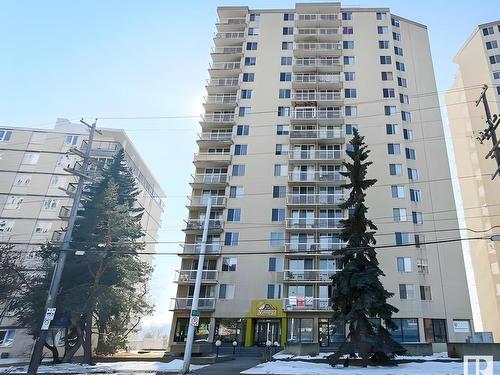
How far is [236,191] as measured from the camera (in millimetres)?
43062

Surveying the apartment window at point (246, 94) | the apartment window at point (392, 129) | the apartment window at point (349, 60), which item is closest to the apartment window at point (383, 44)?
the apartment window at point (349, 60)

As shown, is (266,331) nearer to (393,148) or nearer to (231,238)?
(231,238)

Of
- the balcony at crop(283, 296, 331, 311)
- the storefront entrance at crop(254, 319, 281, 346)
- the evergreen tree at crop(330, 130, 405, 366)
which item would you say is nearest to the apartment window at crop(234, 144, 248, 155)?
the balcony at crop(283, 296, 331, 311)

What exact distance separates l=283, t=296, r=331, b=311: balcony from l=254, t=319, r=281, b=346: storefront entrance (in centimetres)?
204

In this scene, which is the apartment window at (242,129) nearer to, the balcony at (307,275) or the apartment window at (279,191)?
the apartment window at (279,191)

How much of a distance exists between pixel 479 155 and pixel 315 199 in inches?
1417

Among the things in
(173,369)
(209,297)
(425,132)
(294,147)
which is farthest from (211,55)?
(173,369)

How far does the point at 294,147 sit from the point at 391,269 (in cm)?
1781

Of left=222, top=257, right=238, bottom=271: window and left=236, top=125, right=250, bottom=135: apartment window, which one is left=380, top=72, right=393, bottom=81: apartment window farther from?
left=222, top=257, right=238, bottom=271: window

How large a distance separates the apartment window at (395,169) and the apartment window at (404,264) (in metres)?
9.74

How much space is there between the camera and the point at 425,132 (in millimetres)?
44969

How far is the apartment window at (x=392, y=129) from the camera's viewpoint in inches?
1738

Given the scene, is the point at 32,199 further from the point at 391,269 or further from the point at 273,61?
the point at 391,269

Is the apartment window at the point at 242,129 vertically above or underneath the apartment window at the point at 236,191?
above
